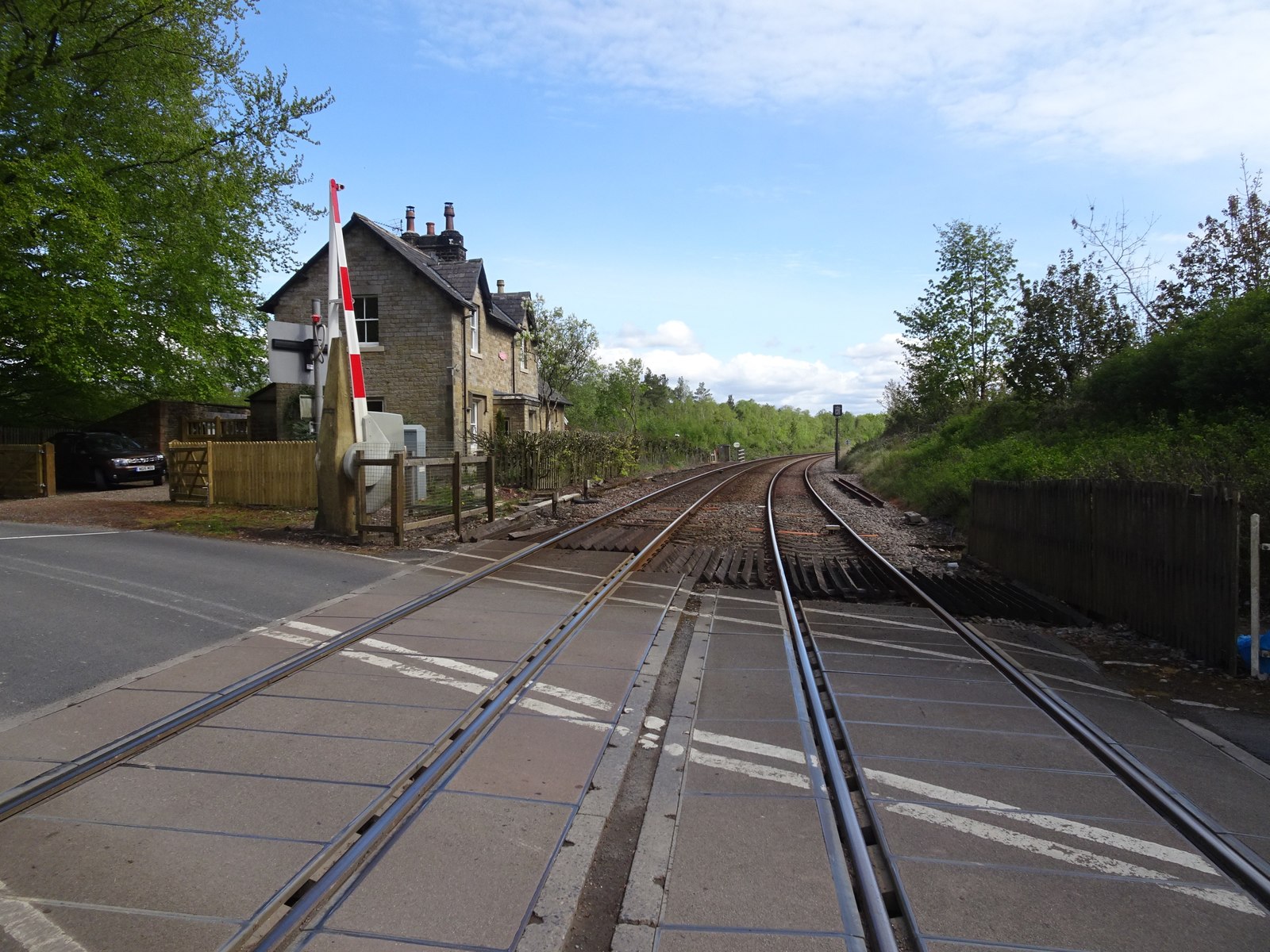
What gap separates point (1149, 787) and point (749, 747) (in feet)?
6.51

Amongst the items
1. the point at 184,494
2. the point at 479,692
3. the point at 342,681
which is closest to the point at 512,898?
the point at 479,692

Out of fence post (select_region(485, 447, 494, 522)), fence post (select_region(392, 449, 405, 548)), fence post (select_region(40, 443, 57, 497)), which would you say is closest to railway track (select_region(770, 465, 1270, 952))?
fence post (select_region(392, 449, 405, 548))

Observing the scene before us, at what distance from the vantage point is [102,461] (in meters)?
21.7

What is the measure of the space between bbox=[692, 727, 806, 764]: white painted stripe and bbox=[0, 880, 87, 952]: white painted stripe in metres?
3.05

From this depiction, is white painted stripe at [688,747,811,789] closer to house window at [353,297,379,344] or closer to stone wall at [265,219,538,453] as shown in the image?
stone wall at [265,219,538,453]

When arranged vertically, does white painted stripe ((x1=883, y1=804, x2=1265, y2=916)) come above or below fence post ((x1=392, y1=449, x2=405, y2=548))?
below

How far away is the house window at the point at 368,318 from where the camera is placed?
25688 mm

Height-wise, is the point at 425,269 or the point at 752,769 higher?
the point at 425,269

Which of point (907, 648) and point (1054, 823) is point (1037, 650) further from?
point (1054, 823)

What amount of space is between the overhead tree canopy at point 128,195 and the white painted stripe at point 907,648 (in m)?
17.1

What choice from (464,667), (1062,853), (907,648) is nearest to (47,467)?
(464,667)

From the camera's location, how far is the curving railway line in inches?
117

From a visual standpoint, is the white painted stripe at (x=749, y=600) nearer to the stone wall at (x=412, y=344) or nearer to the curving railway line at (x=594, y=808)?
the curving railway line at (x=594, y=808)

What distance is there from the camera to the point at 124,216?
19.2 m
